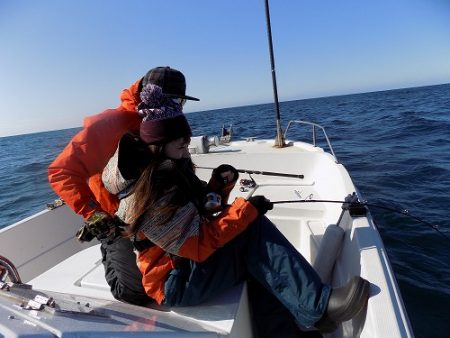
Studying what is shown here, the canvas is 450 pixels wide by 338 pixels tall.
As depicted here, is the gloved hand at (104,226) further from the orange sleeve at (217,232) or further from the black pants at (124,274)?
the orange sleeve at (217,232)

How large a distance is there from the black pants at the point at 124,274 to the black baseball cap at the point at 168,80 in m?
1.01

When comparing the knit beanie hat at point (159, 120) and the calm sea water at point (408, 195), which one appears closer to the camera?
the knit beanie hat at point (159, 120)

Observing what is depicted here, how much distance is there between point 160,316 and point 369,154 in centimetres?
784

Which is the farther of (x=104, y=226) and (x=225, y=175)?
(x=225, y=175)

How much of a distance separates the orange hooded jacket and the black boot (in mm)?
1212

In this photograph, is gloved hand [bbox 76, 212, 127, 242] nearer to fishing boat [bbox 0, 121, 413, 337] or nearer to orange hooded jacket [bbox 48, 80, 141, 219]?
orange hooded jacket [bbox 48, 80, 141, 219]

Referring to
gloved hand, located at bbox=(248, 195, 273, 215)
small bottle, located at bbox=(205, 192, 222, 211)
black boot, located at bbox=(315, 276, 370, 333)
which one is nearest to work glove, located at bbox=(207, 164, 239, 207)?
small bottle, located at bbox=(205, 192, 222, 211)

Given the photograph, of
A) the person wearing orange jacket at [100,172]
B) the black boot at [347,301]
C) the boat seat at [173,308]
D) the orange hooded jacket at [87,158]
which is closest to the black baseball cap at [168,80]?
the person wearing orange jacket at [100,172]

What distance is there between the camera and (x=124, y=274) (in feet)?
5.48

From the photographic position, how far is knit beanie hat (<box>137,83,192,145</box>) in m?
1.46

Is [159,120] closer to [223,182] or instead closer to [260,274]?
[223,182]

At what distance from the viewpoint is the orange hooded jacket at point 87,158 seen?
1.84 meters

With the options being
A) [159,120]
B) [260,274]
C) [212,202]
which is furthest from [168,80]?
[260,274]

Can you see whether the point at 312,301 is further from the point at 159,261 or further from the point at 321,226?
the point at 321,226
